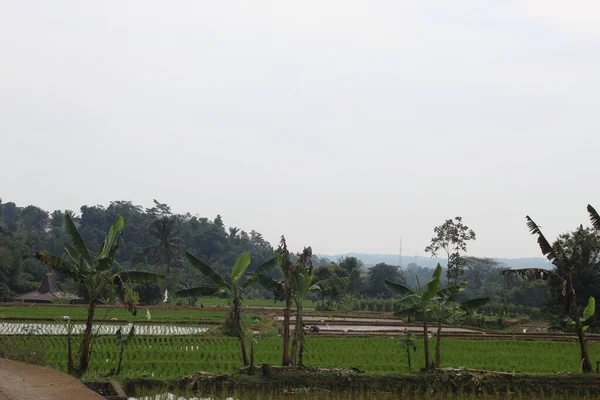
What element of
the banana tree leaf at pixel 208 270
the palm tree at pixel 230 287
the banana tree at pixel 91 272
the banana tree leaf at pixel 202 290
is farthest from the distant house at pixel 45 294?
the banana tree at pixel 91 272

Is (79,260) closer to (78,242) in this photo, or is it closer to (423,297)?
(78,242)

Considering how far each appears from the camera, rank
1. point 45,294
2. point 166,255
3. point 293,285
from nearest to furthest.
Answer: point 293,285
point 45,294
point 166,255

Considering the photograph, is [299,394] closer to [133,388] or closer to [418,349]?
[133,388]

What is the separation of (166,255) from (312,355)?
41822 millimetres

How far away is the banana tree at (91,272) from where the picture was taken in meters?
14.3

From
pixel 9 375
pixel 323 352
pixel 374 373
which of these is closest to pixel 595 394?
pixel 374 373

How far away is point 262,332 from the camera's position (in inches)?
1150

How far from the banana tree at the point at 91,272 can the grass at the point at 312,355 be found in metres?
0.92

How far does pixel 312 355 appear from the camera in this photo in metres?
21.2

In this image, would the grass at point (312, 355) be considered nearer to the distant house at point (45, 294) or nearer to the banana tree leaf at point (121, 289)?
the banana tree leaf at point (121, 289)

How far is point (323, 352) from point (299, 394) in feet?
26.1

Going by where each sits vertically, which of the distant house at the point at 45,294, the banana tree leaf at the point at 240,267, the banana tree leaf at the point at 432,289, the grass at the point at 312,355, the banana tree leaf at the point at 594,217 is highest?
Result: the banana tree leaf at the point at 594,217

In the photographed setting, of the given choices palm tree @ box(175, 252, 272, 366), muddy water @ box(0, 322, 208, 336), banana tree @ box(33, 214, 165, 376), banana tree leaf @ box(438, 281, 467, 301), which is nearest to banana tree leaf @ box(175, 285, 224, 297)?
palm tree @ box(175, 252, 272, 366)

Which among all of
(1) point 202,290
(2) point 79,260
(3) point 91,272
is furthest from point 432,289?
(2) point 79,260
